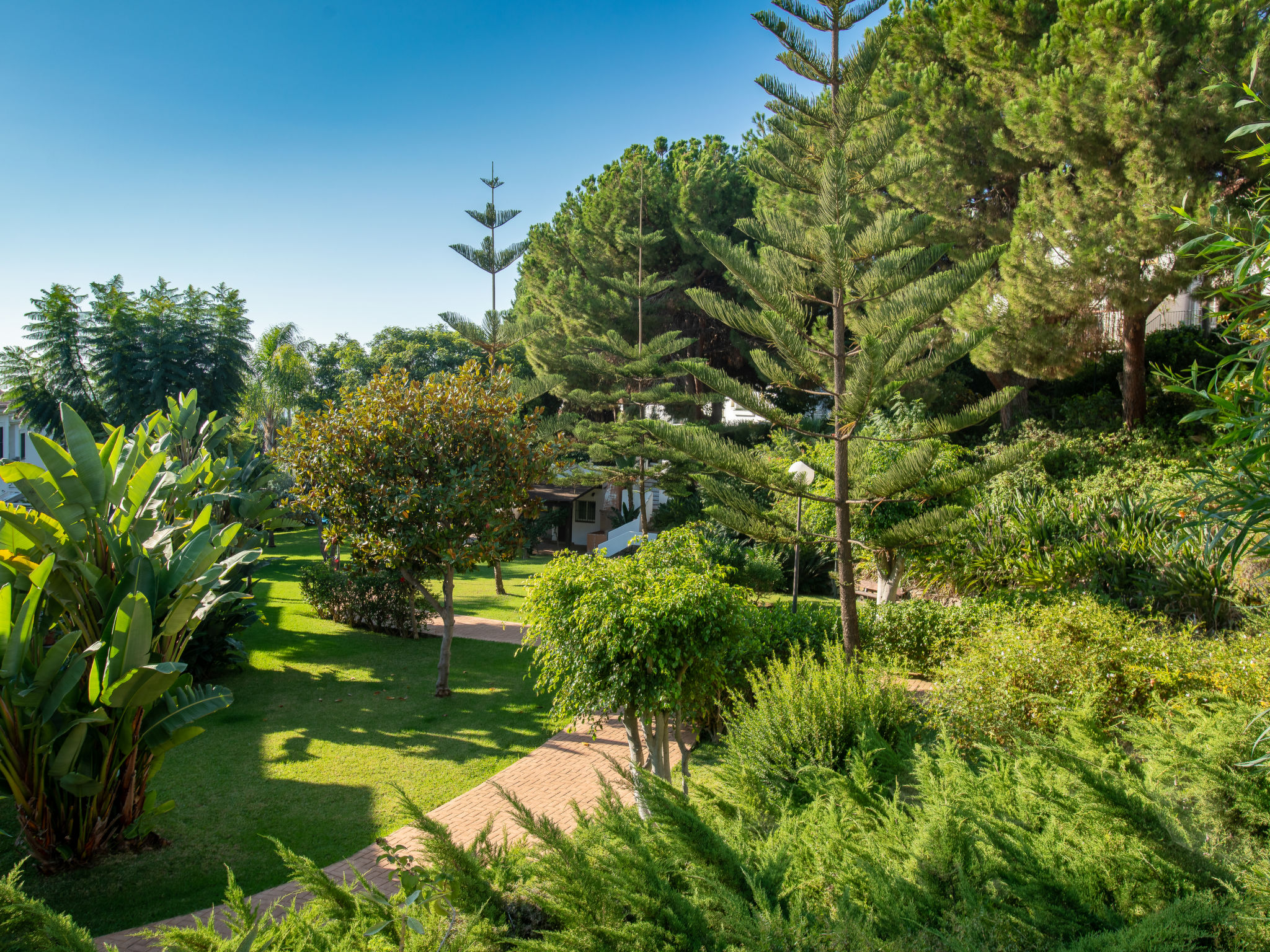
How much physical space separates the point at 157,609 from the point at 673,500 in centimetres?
1499

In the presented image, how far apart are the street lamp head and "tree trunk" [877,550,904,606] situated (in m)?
2.06

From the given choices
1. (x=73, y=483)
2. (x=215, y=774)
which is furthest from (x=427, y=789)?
(x=73, y=483)

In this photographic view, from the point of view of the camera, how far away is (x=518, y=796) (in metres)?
6.21

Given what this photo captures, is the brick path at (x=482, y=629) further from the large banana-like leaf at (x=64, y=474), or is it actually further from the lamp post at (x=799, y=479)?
the large banana-like leaf at (x=64, y=474)

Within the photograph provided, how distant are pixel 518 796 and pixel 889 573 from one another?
24.1 ft

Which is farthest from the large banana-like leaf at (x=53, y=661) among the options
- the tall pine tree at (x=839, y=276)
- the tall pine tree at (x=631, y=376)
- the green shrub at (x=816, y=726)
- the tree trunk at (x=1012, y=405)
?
the tree trunk at (x=1012, y=405)

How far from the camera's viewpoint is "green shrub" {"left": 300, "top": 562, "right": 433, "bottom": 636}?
11289 mm

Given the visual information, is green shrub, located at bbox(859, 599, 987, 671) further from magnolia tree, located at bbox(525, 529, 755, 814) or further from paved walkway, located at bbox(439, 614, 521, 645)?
paved walkway, located at bbox(439, 614, 521, 645)

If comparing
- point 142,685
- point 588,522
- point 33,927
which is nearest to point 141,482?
point 142,685

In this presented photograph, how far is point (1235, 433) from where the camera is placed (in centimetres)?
228

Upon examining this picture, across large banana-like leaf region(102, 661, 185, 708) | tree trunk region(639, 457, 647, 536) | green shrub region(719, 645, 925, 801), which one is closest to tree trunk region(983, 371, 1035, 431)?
tree trunk region(639, 457, 647, 536)

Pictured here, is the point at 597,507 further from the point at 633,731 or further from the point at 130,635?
the point at 130,635

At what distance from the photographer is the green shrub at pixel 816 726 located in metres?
4.31

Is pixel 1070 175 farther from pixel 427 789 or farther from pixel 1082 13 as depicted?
pixel 427 789
